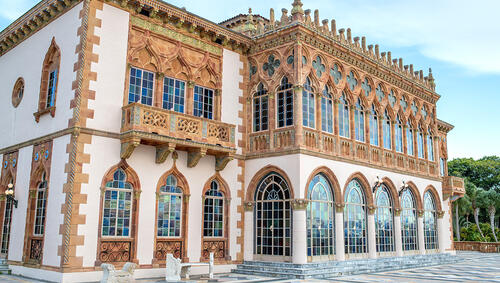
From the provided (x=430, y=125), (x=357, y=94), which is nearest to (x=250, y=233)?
(x=357, y=94)

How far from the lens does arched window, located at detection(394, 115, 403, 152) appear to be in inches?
936

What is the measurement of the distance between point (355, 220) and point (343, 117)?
14.6 feet

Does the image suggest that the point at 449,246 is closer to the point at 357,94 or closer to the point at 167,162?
the point at 357,94

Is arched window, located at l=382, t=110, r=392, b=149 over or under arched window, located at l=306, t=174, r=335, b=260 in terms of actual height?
over

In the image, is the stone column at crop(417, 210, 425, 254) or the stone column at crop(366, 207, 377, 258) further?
the stone column at crop(417, 210, 425, 254)

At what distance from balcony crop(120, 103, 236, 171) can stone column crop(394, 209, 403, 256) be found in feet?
31.3

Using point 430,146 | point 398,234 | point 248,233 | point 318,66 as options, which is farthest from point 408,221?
point 318,66

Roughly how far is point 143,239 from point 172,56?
658 centimetres

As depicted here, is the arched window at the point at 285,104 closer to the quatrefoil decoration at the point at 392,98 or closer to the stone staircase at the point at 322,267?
the stone staircase at the point at 322,267

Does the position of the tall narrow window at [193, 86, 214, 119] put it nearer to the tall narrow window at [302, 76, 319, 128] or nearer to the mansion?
the mansion

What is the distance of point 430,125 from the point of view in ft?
88.7

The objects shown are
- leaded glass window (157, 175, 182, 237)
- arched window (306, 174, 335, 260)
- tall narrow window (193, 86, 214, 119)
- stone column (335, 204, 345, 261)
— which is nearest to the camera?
leaded glass window (157, 175, 182, 237)

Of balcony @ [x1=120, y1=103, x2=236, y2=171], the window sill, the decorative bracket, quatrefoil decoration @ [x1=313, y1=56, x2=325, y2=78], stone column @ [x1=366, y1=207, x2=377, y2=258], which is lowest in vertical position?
stone column @ [x1=366, y1=207, x2=377, y2=258]

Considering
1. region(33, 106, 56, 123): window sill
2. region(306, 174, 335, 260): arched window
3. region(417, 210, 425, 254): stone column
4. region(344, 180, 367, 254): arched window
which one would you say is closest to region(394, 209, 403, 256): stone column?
region(417, 210, 425, 254): stone column
